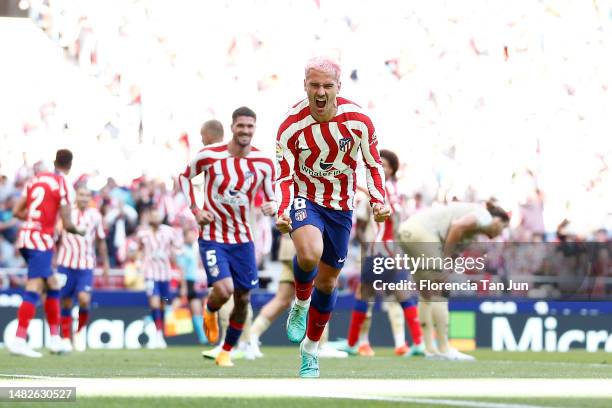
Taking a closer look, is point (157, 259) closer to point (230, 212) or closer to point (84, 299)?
point (84, 299)

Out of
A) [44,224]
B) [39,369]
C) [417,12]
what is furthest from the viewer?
[417,12]

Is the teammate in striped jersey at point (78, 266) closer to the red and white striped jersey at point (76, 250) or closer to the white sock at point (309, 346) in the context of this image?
the red and white striped jersey at point (76, 250)

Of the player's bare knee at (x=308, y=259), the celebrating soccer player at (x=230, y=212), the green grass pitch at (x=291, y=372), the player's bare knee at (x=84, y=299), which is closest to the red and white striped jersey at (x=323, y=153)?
the player's bare knee at (x=308, y=259)

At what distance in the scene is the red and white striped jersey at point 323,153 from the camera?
35.4 feet

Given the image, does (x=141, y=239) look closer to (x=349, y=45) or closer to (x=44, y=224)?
(x=44, y=224)

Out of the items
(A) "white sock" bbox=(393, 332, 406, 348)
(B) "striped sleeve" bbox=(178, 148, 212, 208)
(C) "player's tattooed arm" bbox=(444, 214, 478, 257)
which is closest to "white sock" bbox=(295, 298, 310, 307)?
(B) "striped sleeve" bbox=(178, 148, 212, 208)

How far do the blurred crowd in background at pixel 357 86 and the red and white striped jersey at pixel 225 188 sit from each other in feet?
58.9

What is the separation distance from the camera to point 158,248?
79.1 ft

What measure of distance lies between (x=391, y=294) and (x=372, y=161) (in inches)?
325

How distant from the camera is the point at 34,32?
1400 inches

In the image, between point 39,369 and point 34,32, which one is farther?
point 34,32

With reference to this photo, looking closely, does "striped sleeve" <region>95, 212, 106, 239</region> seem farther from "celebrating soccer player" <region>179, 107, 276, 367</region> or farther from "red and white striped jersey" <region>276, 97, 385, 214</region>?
"red and white striped jersey" <region>276, 97, 385, 214</region>

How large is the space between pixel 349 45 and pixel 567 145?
216 inches

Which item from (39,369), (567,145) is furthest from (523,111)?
(39,369)
